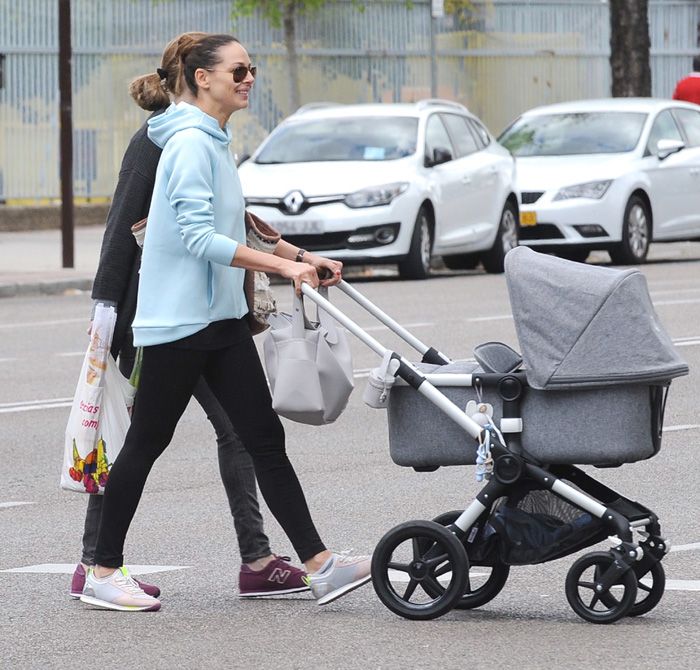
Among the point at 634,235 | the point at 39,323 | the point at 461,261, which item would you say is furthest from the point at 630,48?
the point at 39,323

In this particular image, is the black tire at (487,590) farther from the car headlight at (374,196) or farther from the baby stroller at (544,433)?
the car headlight at (374,196)

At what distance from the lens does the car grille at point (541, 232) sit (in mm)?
19500

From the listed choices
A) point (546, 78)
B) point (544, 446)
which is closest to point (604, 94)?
point (546, 78)

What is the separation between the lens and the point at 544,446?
550 centimetres

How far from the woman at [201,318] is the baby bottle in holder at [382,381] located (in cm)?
35

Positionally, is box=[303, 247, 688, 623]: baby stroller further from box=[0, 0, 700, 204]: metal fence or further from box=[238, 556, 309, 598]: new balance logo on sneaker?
box=[0, 0, 700, 204]: metal fence

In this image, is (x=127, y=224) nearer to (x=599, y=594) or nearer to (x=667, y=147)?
(x=599, y=594)

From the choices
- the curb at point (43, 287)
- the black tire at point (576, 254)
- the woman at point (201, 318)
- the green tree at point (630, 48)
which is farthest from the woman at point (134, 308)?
the green tree at point (630, 48)

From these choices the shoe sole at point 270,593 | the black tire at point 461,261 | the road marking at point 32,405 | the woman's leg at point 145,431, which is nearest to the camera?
the woman's leg at point 145,431

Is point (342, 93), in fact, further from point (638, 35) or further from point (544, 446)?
point (544, 446)

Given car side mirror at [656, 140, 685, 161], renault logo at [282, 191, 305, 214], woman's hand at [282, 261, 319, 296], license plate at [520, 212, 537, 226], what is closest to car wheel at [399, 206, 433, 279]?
renault logo at [282, 191, 305, 214]

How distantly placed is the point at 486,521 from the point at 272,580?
31.1 inches

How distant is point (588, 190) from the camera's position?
764 inches

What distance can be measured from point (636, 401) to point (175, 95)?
1.69m
